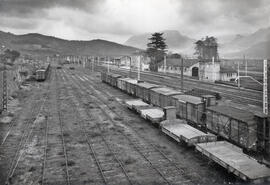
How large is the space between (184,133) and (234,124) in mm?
3898

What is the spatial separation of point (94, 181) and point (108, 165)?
2.40 meters

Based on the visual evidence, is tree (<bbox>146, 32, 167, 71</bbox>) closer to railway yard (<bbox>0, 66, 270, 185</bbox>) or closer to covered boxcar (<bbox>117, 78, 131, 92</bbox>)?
covered boxcar (<bbox>117, 78, 131, 92</bbox>)

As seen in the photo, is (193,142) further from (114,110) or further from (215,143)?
(114,110)

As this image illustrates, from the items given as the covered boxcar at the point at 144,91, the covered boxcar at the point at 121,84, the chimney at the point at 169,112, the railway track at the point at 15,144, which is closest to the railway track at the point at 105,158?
the railway track at the point at 15,144

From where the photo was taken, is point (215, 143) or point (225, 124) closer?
point (215, 143)

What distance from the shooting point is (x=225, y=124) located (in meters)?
21.6

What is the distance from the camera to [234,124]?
67.3ft

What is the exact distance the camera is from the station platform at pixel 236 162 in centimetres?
1396

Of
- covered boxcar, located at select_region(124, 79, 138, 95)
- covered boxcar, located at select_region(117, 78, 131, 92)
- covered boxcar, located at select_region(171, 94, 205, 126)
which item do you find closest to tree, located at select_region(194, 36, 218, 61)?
covered boxcar, located at select_region(117, 78, 131, 92)

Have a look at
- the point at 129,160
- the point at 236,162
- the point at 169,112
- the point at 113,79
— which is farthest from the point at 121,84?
the point at 236,162

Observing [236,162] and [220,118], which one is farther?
[220,118]

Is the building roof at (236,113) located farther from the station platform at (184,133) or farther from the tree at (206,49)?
the tree at (206,49)

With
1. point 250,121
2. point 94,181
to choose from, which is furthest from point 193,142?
point 94,181

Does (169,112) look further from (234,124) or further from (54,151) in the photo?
(54,151)
